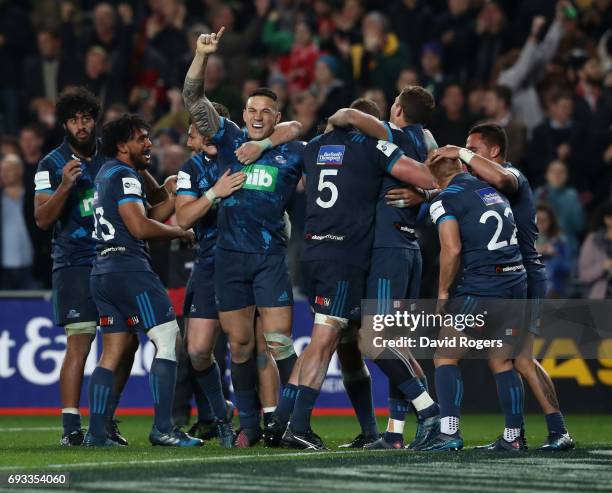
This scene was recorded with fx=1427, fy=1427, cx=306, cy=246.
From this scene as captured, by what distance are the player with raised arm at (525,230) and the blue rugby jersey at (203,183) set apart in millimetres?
1739

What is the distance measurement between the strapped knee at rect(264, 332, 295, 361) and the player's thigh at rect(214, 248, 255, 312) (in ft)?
0.91

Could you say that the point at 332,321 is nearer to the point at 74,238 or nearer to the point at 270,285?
the point at 270,285

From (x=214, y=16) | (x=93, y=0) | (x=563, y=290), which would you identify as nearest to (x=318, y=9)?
(x=214, y=16)

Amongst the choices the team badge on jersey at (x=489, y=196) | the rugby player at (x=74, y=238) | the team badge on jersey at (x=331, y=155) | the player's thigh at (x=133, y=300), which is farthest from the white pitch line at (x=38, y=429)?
the team badge on jersey at (x=489, y=196)

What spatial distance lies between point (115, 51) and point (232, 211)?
29.9 feet

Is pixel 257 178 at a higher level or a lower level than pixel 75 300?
higher

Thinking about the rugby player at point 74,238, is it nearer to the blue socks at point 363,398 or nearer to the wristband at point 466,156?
the blue socks at point 363,398

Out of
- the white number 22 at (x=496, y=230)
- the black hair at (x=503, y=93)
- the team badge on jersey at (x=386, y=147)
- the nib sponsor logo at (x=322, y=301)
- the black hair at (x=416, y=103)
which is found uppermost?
the black hair at (x=503, y=93)

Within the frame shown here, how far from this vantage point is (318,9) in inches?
735

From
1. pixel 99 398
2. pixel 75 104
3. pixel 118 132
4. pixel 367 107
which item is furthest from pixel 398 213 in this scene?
pixel 75 104

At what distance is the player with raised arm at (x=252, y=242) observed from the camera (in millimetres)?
10141

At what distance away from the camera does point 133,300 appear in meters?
10.1

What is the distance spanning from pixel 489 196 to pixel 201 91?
215 cm

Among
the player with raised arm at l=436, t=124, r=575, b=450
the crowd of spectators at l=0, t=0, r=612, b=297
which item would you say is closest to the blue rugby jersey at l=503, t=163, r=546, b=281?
the player with raised arm at l=436, t=124, r=575, b=450
